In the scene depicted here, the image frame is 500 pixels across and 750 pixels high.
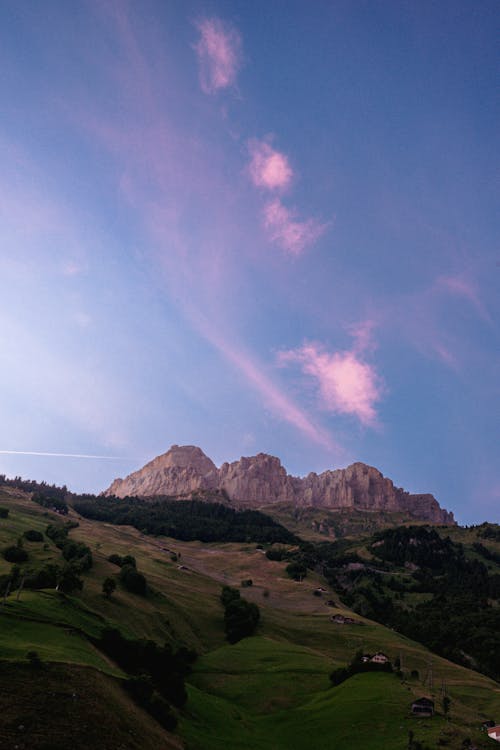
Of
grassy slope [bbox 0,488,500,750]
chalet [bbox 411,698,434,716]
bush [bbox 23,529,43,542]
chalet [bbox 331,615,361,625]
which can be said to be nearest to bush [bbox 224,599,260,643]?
grassy slope [bbox 0,488,500,750]

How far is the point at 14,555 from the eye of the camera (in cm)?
11019

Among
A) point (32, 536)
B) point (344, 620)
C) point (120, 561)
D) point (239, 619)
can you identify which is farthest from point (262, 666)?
point (32, 536)

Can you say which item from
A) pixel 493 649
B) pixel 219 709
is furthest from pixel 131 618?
pixel 493 649

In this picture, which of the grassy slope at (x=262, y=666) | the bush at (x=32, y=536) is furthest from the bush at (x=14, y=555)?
the bush at (x=32, y=536)

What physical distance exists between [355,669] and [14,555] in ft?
242

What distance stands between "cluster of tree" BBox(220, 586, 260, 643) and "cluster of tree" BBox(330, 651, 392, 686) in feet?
134

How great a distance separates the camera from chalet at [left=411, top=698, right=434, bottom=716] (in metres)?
67.0

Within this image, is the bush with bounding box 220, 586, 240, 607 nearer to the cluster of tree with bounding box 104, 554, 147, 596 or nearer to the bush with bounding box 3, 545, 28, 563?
the cluster of tree with bounding box 104, 554, 147, 596

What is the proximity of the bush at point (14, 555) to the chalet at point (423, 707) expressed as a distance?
274 feet

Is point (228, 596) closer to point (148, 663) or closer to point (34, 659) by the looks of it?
point (148, 663)

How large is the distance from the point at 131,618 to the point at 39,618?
39.3m

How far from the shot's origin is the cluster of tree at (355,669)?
87.2 m

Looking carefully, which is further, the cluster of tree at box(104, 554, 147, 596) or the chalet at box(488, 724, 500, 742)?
the cluster of tree at box(104, 554, 147, 596)

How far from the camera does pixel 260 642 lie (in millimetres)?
120062
